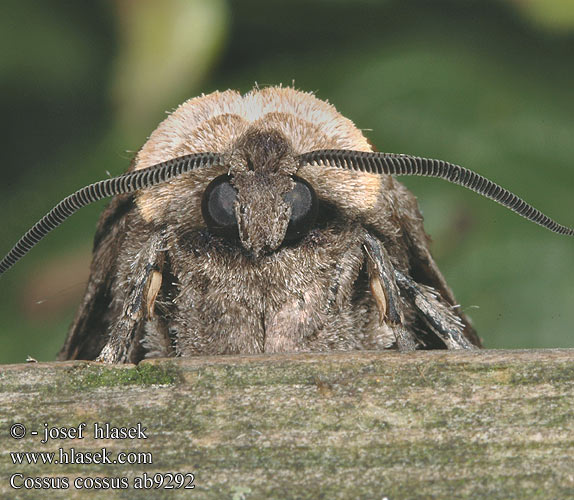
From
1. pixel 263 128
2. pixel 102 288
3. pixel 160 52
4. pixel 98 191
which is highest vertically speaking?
pixel 160 52

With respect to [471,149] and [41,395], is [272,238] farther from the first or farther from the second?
[471,149]

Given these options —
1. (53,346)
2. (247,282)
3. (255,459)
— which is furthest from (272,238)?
(53,346)

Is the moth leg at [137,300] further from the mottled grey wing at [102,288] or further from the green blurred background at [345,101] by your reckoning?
the green blurred background at [345,101]

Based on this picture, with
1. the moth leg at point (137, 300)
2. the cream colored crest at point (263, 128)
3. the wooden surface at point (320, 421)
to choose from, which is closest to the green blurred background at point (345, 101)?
the cream colored crest at point (263, 128)

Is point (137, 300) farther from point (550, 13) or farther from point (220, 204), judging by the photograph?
point (550, 13)

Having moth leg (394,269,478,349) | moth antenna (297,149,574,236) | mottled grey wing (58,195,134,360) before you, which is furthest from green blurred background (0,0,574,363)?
moth antenna (297,149,574,236)

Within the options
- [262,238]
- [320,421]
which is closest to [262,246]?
[262,238]
